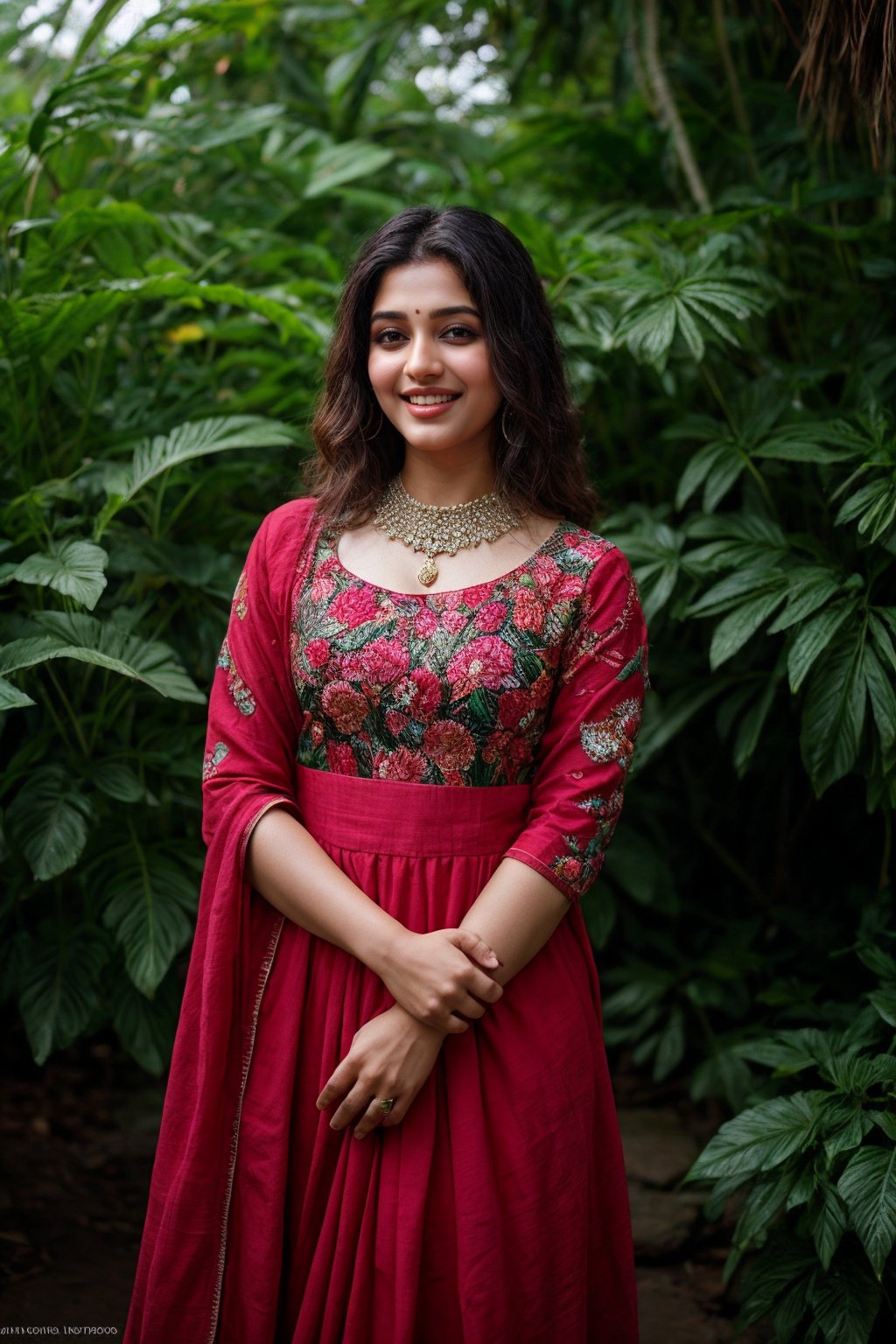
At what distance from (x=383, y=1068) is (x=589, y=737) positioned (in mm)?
457

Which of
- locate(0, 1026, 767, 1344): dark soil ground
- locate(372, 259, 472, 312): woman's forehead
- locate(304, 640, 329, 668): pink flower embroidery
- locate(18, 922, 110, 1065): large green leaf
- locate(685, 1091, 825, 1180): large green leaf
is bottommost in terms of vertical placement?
locate(0, 1026, 767, 1344): dark soil ground

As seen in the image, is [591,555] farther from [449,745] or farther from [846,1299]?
[846,1299]

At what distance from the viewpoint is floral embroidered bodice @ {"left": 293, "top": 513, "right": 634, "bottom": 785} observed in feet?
4.41

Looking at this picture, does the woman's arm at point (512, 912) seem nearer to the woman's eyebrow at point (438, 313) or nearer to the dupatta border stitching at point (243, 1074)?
the dupatta border stitching at point (243, 1074)

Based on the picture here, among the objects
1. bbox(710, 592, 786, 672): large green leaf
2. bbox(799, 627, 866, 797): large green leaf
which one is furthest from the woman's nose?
bbox(799, 627, 866, 797): large green leaf

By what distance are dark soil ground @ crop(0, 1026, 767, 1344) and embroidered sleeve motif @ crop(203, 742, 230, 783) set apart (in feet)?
3.55

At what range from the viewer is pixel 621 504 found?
2.71 meters

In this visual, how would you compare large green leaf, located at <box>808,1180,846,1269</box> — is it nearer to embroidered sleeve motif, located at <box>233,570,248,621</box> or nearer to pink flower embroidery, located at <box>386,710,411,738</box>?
pink flower embroidery, located at <box>386,710,411,738</box>

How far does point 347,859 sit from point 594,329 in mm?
1200

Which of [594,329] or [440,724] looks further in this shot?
[594,329]

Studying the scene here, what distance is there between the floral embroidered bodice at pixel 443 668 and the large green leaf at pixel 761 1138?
736 mm

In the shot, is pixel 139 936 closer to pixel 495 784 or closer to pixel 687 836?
pixel 495 784

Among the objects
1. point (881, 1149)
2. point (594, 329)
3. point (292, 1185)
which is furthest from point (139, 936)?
point (594, 329)

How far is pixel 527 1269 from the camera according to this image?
1334 millimetres
